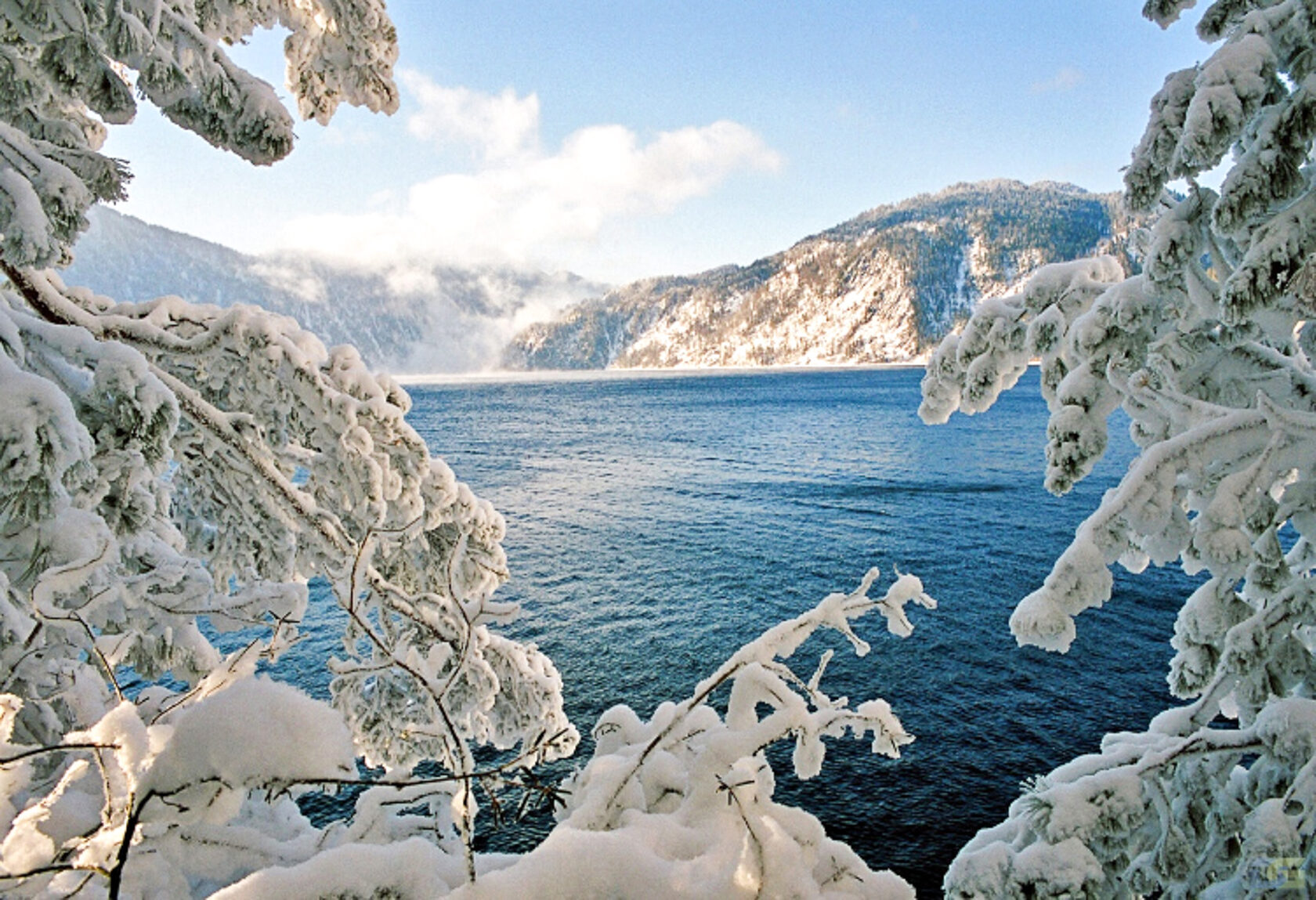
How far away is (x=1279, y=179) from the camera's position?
281cm

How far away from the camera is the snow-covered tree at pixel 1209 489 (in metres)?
2.81

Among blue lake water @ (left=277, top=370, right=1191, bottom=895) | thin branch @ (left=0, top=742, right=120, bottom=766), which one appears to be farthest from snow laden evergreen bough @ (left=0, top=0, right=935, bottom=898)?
blue lake water @ (left=277, top=370, right=1191, bottom=895)

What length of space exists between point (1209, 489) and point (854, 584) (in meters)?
21.9

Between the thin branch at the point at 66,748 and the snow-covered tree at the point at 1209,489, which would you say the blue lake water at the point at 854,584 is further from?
the thin branch at the point at 66,748

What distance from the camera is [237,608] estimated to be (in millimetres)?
3639

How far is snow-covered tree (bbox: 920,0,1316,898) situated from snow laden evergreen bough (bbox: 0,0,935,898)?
1.19 m

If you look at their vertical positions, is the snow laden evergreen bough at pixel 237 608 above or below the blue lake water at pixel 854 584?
above

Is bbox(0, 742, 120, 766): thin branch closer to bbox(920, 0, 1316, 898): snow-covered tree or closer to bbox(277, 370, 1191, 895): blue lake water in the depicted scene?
bbox(920, 0, 1316, 898): snow-covered tree

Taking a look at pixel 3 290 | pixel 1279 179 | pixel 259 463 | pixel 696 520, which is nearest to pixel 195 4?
pixel 3 290

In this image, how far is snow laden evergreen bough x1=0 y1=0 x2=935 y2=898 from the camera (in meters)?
1.65

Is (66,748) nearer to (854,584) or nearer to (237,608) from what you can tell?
(237,608)

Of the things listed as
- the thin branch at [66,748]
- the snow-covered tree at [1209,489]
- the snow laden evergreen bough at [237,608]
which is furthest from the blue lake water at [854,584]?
the thin branch at [66,748]

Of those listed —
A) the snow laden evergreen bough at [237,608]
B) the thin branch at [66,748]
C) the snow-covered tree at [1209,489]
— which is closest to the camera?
the thin branch at [66,748]

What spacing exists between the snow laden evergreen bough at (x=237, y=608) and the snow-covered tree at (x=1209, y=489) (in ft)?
3.90
